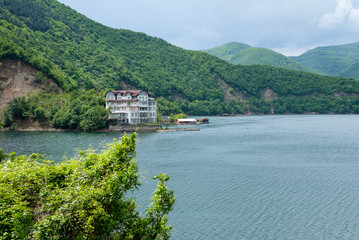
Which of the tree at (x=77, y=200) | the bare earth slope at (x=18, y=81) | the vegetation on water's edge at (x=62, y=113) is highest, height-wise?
the bare earth slope at (x=18, y=81)

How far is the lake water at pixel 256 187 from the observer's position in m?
24.3

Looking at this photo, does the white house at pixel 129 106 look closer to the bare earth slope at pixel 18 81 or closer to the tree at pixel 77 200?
the bare earth slope at pixel 18 81

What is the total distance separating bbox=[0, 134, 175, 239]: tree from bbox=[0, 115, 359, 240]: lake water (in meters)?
7.25

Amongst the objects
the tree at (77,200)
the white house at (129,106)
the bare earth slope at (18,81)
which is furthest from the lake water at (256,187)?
the bare earth slope at (18,81)

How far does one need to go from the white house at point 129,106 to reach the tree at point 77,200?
84.3 m

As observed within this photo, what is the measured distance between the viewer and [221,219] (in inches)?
1026

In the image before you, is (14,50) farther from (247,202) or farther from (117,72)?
(247,202)

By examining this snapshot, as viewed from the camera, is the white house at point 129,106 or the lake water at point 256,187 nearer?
the lake water at point 256,187

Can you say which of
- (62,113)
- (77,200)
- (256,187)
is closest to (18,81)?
(62,113)

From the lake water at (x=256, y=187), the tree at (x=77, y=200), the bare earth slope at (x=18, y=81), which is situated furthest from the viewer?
the bare earth slope at (x=18, y=81)

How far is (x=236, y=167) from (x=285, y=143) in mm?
29951

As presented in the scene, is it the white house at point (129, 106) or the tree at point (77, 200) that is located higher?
the white house at point (129, 106)

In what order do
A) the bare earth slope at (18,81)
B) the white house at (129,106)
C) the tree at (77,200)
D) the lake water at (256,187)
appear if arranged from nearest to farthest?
the tree at (77,200), the lake water at (256,187), the white house at (129,106), the bare earth slope at (18,81)

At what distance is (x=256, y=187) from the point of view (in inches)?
1409
